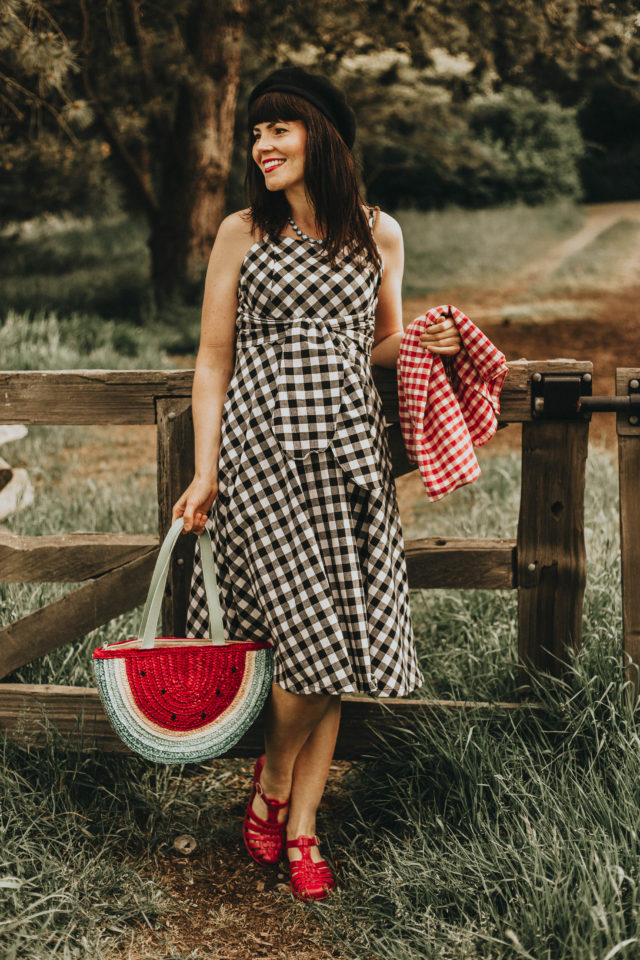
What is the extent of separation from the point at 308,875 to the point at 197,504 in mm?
970

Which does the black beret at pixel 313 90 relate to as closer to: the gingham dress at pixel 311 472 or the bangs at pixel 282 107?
the bangs at pixel 282 107

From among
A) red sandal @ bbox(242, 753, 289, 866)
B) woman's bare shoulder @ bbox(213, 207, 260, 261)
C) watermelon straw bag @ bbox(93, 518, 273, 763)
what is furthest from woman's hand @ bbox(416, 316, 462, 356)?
red sandal @ bbox(242, 753, 289, 866)

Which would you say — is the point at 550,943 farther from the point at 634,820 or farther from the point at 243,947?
the point at 243,947

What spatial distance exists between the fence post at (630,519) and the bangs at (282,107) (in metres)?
1.02

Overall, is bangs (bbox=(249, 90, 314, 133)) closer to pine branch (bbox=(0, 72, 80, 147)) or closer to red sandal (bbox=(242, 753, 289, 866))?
red sandal (bbox=(242, 753, 289, 866))

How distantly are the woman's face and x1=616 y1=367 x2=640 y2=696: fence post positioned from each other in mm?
970

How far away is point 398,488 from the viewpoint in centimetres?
604

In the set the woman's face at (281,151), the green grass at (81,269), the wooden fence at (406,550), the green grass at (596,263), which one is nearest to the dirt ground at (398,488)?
the green grass at (596,263)

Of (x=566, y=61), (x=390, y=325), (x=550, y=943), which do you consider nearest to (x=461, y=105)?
(x=566, y=61)

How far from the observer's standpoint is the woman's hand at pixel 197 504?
2.35 meters

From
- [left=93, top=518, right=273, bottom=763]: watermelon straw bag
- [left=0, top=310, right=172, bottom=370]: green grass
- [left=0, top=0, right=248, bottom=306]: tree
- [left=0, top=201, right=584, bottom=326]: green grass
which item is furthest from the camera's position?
[left=0, top=201, right=584, bottom=326]: green grass

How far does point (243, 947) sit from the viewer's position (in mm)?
2318

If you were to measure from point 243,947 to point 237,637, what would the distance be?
0.72 m

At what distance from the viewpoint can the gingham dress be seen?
2318 millimetres
